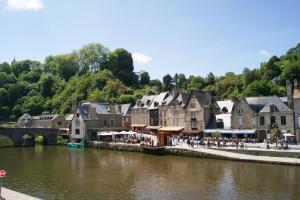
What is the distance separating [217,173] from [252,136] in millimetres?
17157

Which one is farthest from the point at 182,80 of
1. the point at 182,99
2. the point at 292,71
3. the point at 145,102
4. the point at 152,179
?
the point at 152,179

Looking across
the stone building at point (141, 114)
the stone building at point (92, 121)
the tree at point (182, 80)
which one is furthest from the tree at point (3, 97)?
the stone building at point (141, 114)

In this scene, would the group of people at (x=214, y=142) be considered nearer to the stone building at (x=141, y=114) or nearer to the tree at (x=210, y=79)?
the stone building at (x=141, y=114)

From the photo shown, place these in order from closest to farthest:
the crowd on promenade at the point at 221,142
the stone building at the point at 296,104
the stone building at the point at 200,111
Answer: the crowd on promenade at the point at 221,142 → the stone building at the point at 296,104 → the stone building at the point at 200,111

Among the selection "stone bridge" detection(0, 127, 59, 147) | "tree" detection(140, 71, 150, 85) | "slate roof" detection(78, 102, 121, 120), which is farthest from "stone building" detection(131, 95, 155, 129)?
"tree" detection(140, 71, 150, 85)

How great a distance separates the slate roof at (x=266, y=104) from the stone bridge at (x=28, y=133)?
1450 inches

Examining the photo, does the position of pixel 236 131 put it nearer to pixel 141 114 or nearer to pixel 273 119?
pixel 273 119

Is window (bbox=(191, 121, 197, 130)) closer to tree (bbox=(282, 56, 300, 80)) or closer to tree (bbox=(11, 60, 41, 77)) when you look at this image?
tree (bbox=(282, 56, 300, 80))

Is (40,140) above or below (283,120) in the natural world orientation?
below

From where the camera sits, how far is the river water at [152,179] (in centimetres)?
2625

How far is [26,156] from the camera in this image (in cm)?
5138

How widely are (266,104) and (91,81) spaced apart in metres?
65.9

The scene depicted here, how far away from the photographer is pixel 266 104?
4966cm

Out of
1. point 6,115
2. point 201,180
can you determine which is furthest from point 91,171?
point 6,115
